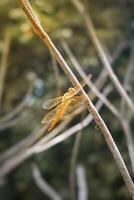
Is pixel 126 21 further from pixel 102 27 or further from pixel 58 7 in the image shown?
pixel 58 7

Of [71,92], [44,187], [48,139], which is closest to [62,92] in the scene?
[44,187]

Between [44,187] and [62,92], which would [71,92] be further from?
[62,92]

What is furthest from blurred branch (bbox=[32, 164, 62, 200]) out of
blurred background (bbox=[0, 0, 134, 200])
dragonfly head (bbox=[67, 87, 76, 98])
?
dragonfly head (bbox=[67, 87, 76, 98])

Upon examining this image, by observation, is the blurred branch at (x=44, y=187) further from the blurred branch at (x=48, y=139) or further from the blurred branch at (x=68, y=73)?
the blurred branch at (x=68, y=73)

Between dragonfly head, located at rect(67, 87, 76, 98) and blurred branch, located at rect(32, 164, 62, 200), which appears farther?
blurred branch, located at rect(32, 164, 62, 200)

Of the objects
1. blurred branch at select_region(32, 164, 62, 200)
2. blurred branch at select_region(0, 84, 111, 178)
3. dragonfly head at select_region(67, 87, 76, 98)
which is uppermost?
dragonfly head at select_region(67, 87, 76, 98)

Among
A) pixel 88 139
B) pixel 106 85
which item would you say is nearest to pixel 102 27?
pixel 88 139

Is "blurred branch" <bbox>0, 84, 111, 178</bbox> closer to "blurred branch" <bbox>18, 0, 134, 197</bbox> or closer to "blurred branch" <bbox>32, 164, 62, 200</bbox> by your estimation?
"blurred branch" <bbox>32, 164, 62, 200</bbox>

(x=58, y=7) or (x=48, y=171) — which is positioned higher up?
(x=58, y=7)
